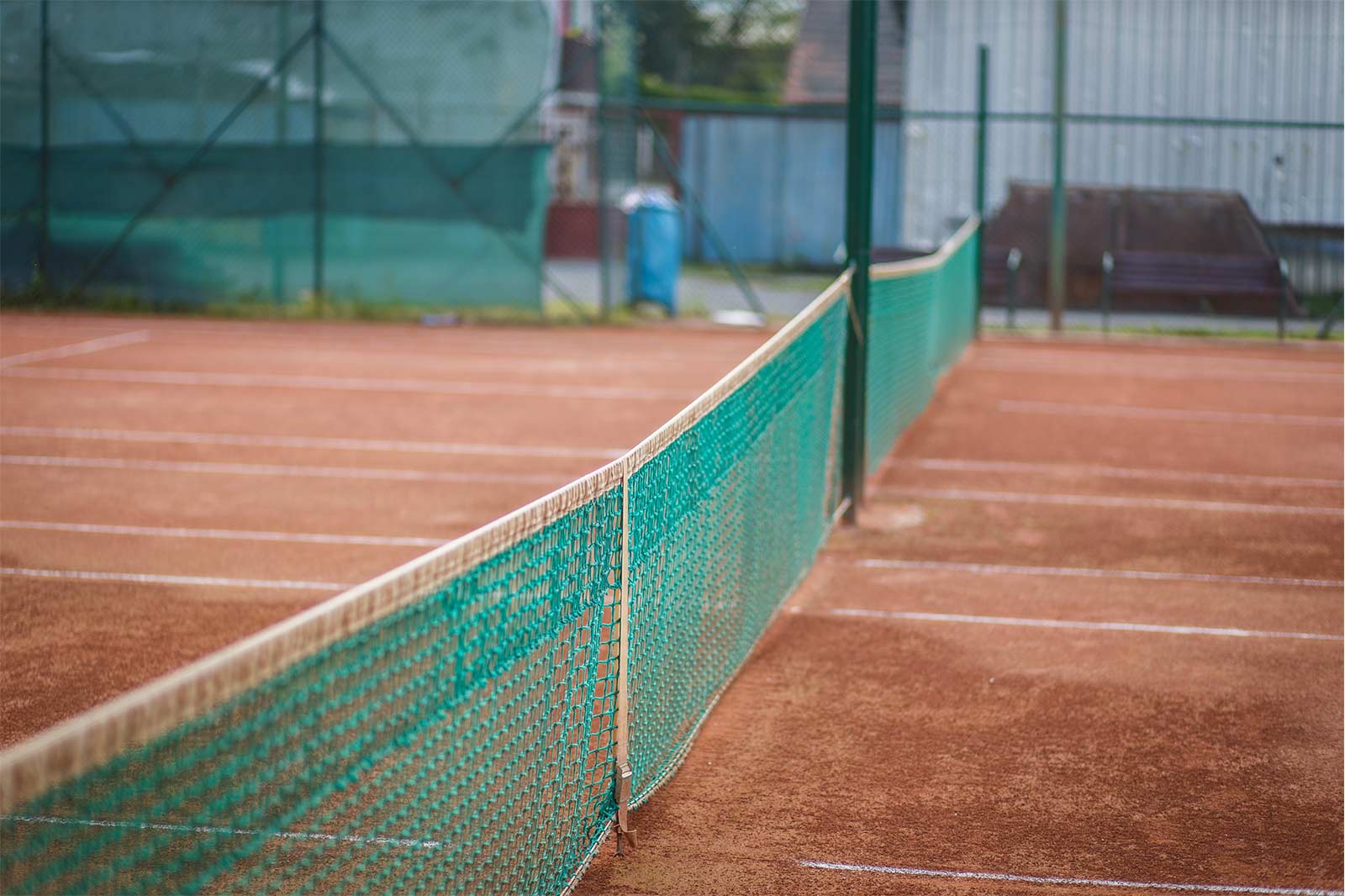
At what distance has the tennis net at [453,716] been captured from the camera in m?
2.81

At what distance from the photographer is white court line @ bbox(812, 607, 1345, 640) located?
7086mm

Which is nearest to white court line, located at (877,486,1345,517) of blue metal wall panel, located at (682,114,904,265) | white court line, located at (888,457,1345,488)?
white court line, located at (888,457,1345,488)

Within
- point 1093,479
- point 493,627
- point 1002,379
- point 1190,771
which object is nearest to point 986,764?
point 1190,771

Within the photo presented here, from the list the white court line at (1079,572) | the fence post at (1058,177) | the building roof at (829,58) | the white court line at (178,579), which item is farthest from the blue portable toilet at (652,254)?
the building roof at (829,58)

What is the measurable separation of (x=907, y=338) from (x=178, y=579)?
613 centimetres

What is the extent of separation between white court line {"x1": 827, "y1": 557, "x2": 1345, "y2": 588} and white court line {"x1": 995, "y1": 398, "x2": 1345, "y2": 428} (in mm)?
5384

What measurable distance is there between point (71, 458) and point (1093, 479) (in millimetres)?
6838

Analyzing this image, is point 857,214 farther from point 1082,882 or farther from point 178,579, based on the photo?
point 1082,882

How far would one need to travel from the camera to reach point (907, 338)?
12000 mm

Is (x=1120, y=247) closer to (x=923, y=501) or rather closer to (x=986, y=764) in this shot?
(x=923, y=501)

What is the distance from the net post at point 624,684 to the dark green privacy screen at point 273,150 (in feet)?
49.5

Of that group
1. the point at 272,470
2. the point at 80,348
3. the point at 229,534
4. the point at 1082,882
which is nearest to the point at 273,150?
the point at 80,348

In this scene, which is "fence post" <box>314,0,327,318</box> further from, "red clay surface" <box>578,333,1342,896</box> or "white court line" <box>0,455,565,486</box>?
"red clay surface" <box>578,333,1342,896</box>

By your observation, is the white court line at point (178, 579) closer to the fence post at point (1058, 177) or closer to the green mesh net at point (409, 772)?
the green mesh net at point (409, 772)
